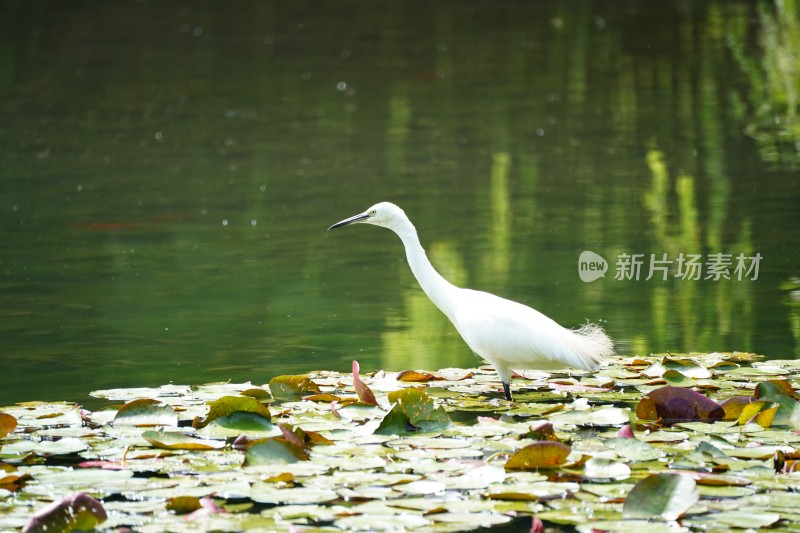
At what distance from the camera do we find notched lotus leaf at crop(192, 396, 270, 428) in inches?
157

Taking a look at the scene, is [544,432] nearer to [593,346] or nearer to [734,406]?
[734,406]

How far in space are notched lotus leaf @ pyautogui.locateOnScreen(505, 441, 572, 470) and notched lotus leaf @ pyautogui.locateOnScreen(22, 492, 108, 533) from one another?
3.45 feet

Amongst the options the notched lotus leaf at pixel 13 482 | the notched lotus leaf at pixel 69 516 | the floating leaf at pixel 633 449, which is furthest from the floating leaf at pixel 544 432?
the notched lotus leaf at pixel 13 482

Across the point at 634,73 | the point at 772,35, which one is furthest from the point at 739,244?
the point at 772,35

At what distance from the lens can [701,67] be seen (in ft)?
46.2

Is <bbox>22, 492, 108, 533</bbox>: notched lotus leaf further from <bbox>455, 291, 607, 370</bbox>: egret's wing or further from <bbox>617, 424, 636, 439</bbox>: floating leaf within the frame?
<bbox>455, 291, 607, 370</bbox>: egret's wing

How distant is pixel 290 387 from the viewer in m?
4.50

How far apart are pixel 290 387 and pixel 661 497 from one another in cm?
163

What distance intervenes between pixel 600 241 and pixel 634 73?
22.1 feet

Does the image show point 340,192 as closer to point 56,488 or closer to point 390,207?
point 390,207

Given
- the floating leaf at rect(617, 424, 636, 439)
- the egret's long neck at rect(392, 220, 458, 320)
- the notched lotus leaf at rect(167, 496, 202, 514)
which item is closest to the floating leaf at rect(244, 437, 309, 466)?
the notched lotus leaf at rect(167, 496, 202, 514)

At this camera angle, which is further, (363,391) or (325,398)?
(325,398)

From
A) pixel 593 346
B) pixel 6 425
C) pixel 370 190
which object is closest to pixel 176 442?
pixel 6 425

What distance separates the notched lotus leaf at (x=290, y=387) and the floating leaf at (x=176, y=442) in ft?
2.04
